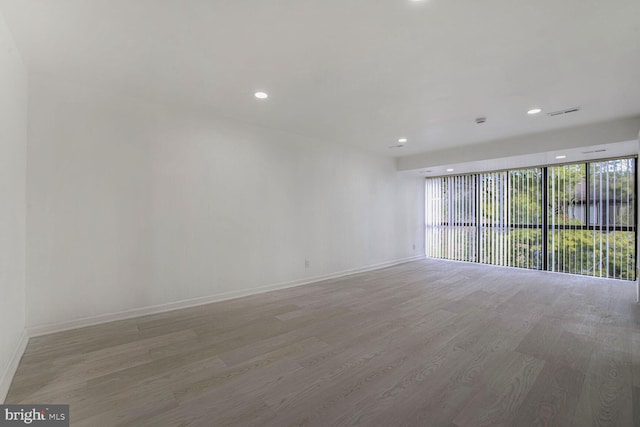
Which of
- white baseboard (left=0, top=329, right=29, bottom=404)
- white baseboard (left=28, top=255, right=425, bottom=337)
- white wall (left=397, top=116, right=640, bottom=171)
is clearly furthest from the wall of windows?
white baseboard (left=0, top=329, right=29, bottom=404)

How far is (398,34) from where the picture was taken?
216 centimetres

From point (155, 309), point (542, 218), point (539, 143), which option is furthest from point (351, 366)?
point (542, 218)

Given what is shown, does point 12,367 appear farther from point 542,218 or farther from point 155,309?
point 542,218

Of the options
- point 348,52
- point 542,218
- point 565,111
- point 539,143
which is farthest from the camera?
point 542,218

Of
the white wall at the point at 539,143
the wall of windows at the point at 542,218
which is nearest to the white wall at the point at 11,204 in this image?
the white wall at the point at 539,143

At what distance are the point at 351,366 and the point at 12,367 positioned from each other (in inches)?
99.8

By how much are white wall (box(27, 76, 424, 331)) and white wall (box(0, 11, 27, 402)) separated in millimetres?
237

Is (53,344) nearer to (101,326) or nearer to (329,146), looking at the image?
(101,326)

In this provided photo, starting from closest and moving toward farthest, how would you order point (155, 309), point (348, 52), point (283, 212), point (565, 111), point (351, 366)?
point (351, 366), point (348, 52), point (155, 309), point (565, 111), point (283, 212)

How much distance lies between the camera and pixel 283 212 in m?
4.61

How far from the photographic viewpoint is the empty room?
6.09 ft

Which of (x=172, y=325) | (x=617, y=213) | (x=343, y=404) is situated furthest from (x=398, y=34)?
(x=617, y=213)

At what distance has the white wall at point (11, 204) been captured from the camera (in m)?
1.93

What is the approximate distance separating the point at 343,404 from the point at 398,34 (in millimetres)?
2666
